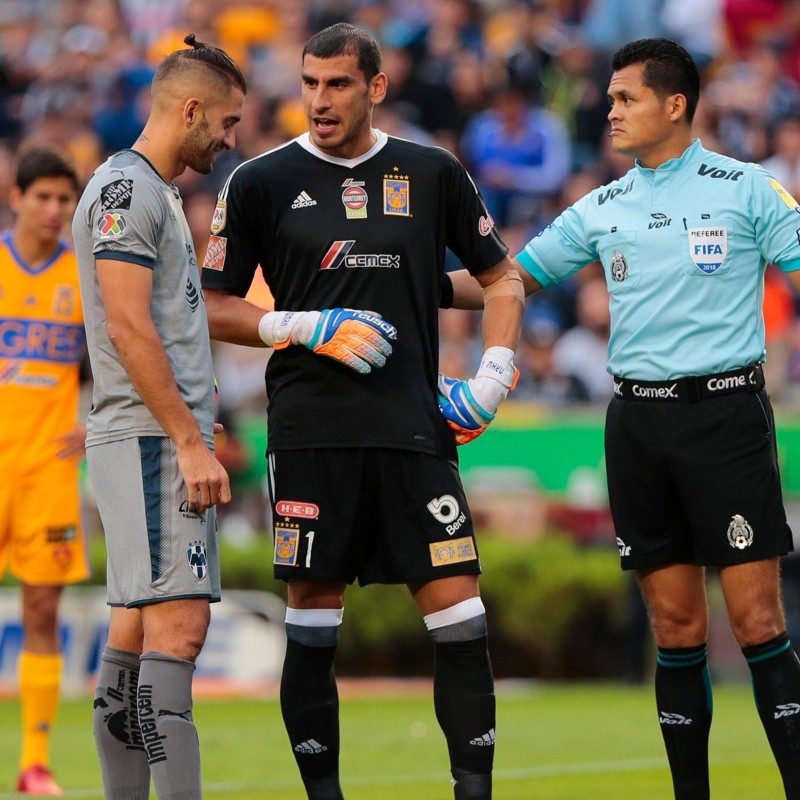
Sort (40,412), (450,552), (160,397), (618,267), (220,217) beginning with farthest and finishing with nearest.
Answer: (40,412), (618,267), (220,217), (450,552), (160,397)

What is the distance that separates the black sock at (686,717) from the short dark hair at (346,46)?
2360 millimetres

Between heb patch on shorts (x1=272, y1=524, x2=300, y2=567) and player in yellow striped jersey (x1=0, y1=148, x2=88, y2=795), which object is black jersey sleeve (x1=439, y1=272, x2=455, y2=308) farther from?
player in yellow striped jersey (x1=0, y1=148, x2=88, y2=795)

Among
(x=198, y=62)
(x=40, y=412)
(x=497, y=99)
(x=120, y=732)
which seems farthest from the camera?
(x=497, y=99)

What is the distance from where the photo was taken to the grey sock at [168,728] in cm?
530

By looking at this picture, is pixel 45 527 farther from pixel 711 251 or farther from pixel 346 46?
pixel 711 251

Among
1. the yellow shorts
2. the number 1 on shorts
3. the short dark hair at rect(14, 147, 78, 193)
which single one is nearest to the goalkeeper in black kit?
the number 1 on shorts

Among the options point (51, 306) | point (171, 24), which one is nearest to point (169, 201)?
point (51, 306)

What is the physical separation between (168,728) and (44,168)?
363cm

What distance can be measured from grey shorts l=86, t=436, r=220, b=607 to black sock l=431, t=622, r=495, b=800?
936 millimetres

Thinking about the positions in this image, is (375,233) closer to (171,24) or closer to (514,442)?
(514,442)

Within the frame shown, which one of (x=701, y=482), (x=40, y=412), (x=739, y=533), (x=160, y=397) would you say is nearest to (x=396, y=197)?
(x=160, y=397)

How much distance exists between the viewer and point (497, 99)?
57.4 ft

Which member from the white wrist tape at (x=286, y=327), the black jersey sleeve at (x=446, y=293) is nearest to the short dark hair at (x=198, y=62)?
the white wrist tape at (x=286, y=327)

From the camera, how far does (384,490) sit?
5.92m
